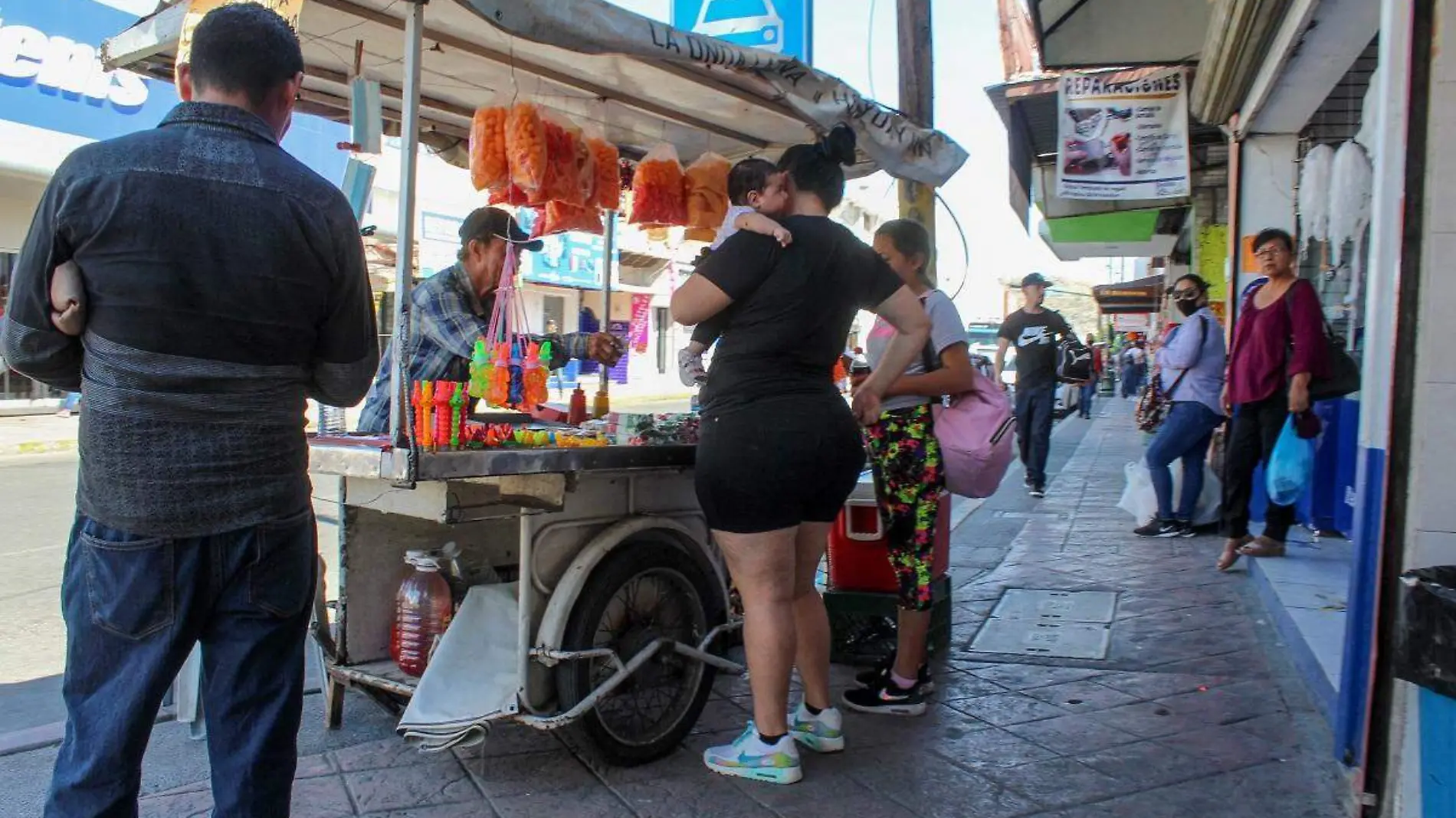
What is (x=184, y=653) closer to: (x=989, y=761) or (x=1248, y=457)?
(x=989, y=761)

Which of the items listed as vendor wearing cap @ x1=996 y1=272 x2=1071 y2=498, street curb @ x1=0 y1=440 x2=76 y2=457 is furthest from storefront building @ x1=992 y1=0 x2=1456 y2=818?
street curb @ x1=0 y1=440 x2=76 y2=457

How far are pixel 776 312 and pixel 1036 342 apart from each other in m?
6.27

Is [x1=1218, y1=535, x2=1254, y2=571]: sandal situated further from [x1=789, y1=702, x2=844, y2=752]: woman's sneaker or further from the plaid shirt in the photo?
the plaid shirt

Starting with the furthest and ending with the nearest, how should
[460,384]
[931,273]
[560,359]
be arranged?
[931,273] → [560,359] → [460,384]

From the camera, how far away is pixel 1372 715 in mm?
Answer: 2617

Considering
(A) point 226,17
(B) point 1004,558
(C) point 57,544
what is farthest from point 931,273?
(C) point 57,544

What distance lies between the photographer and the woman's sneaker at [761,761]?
306 cm

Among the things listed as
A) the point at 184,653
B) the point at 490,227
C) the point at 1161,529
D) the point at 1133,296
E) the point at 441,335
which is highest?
the point at 1133,296

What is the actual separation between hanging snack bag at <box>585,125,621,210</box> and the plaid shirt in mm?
850

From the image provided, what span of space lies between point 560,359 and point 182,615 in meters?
2.05

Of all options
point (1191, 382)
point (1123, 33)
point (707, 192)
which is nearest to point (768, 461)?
point (707, 192)

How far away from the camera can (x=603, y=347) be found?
12.8 feet

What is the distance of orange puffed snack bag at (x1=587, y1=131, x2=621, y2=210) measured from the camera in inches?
172

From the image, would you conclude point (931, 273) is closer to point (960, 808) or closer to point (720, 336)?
point (720, 336)
